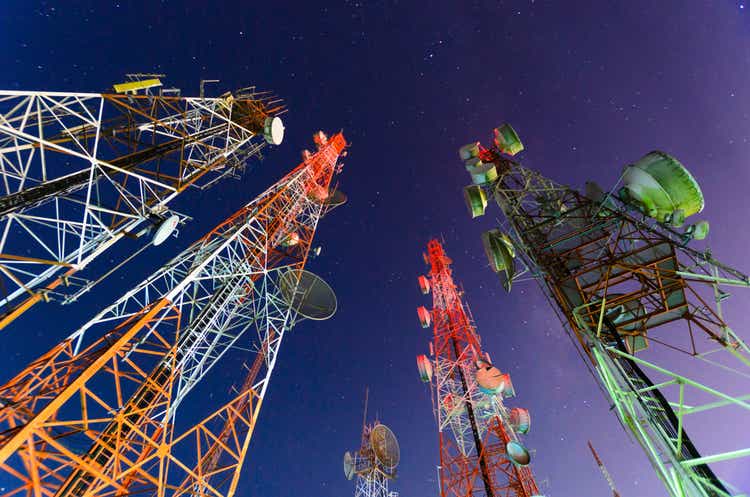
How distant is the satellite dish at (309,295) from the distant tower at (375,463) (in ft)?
35.0

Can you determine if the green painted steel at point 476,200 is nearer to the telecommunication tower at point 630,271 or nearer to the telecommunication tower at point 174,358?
the telecommunication tower at point 630,271

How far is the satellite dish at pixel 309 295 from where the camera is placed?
16750 mm

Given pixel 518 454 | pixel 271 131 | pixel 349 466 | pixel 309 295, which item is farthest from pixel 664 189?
pixel 349 466

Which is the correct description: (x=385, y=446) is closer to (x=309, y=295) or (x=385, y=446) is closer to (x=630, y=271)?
(x=309, y=295)

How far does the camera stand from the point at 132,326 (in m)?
9.34

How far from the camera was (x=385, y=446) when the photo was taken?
23.2 m

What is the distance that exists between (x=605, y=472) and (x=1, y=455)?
44574 mm

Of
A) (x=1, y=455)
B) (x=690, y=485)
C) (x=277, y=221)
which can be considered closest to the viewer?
(x=1, y=455)

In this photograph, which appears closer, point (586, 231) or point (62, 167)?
point (586, 231)

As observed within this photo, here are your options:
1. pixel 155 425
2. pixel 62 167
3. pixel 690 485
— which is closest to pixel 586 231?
pixel 690 485

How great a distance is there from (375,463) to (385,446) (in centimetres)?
118

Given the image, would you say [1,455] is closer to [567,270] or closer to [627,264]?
[567,270]

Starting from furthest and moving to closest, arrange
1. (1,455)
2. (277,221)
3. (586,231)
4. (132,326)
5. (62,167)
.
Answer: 1. (62,167)
2. (277,221)
3. (586,231)
4. (132,326)
5. (1,455)

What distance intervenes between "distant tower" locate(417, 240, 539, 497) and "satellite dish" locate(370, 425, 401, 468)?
701 cm
